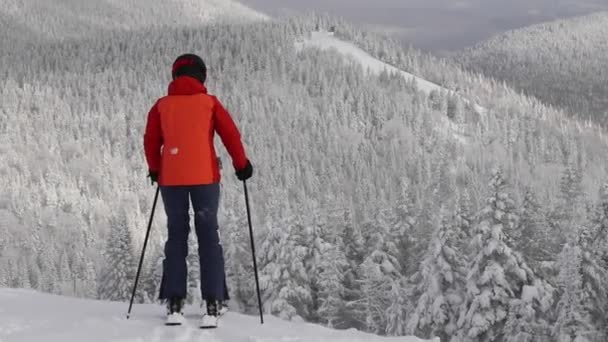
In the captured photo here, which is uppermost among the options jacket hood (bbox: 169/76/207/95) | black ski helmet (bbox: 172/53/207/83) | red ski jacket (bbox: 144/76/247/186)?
black ski helmet (bbox: 172/53/207/83)

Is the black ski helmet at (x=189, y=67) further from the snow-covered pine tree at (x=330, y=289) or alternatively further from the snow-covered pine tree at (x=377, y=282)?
the snow-covered pine tree at (x=330, y=289)

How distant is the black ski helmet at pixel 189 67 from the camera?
6621 mm

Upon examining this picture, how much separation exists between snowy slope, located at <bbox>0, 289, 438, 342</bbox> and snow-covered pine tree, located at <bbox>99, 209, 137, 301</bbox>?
95.5 ft

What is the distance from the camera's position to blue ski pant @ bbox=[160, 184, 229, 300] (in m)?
6.62

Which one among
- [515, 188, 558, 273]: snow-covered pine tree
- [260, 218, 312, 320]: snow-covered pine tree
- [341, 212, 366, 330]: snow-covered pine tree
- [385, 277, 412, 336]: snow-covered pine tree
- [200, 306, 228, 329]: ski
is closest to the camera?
[200, 306, 228, 329]: ski

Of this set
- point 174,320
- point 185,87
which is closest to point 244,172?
point 185,87

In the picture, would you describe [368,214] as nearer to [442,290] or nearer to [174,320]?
[442,290]

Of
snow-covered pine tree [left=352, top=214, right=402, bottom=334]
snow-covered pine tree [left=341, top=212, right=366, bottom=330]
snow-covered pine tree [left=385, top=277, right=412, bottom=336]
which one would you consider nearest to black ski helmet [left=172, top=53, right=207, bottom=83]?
snow-covered pine tree [left=385, top=277, right=412, bottom=336]

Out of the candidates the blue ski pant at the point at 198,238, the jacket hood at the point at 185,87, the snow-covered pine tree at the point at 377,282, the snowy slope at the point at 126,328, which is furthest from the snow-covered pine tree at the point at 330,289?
the jacket hood at the point at 185,87

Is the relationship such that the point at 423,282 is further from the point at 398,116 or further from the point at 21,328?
the point at 398,116

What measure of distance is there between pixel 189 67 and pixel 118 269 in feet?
108

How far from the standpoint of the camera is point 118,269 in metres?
37.0

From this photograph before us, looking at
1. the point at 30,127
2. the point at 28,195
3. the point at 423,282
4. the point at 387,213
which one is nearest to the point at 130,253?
the point at 387,213

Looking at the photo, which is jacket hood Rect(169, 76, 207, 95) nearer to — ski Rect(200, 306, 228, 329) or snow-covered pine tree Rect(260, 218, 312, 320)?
ski Rect(200, 306, 228, 329)
